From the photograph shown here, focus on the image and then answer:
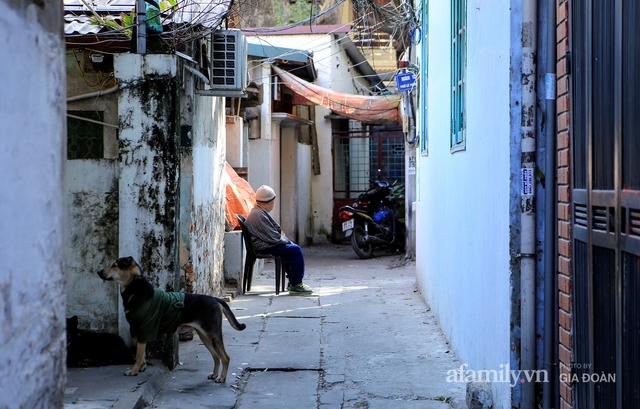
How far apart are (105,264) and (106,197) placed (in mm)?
593

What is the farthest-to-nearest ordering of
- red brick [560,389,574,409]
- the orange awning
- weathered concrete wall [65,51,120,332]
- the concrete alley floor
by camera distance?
1. the orange awning
2. weathered concrete wall [65,51,120,332]
3. the concrete alley floor
4. red brick [560,389,574,409]

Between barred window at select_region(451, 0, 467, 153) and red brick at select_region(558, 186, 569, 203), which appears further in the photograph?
barred window at select_region(451, 0, 467, 153)

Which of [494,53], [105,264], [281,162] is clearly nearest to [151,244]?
[105,264]

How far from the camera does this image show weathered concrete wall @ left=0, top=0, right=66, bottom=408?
272 centimetres

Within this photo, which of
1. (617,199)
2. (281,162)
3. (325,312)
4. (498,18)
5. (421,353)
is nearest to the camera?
(617,199)

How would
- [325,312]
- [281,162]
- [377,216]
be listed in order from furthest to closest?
[281,162], [377,216], [325,312]

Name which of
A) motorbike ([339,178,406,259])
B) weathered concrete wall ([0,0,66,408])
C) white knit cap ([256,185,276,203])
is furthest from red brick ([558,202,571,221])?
motorbike ([339,178,406,259])

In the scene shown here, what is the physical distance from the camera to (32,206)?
9.66 ft

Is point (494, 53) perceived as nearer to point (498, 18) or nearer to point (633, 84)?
point (498, 18)

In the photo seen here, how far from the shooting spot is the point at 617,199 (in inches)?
111

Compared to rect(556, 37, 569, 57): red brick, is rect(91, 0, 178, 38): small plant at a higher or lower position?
higher

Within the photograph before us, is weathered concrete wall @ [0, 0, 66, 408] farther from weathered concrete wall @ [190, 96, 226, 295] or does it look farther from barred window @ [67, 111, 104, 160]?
weathered concrete wall @ [190, 96, 226, 295]

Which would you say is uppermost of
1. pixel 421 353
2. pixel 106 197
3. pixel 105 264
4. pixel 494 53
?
pixel 494 53

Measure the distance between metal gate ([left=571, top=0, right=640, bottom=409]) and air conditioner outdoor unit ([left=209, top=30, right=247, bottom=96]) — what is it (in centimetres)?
490
